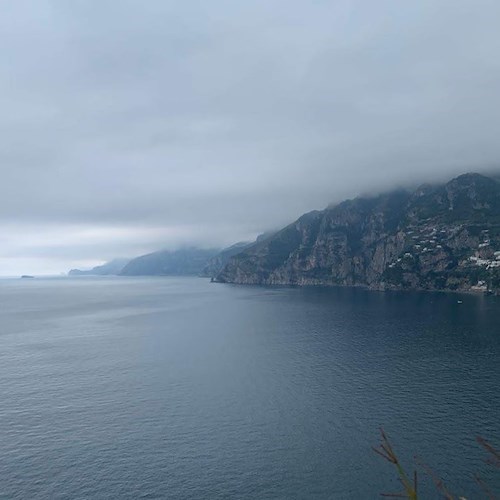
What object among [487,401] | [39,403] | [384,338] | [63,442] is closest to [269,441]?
[63,442]

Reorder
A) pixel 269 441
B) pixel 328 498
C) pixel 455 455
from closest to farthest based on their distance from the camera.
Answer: pixel 328 498 < pixel 455 455 < pixel 269 441

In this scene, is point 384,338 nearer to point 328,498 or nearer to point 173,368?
point 173,368

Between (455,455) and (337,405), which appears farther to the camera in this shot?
(337,405)

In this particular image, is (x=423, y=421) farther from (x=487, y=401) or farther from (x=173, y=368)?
(x=173, y=368)

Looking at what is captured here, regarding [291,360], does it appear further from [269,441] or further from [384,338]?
[269,441]

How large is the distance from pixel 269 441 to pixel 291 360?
70.5 metres

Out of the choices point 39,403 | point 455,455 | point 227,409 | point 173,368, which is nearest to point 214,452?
point 227,409

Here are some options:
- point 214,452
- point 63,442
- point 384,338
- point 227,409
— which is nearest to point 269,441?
point 214,452

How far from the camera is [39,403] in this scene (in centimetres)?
12081

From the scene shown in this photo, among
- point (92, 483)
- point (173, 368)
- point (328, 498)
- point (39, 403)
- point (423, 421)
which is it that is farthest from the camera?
point (173, 368)

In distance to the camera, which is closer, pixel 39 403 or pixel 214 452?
pixel 214 452

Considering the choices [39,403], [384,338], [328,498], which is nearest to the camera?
[328,498]

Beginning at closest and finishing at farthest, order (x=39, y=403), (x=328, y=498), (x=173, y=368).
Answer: (x=328, y=498)
(x=39, y=403)
(x=173, y=368)

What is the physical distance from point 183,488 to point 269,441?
23798 mm
